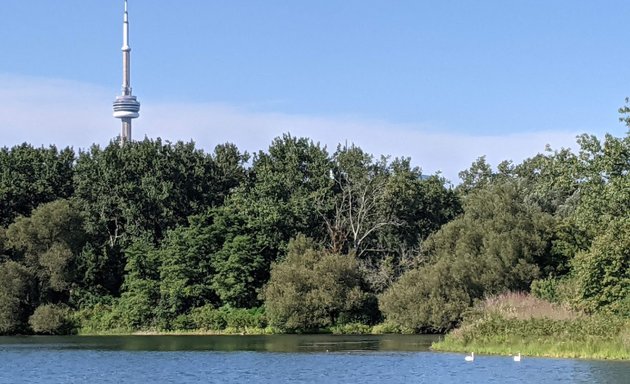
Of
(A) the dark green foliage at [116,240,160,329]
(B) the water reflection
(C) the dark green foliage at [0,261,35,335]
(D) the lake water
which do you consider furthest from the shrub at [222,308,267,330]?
(C) the dark green foliage at [0,261,35,335]

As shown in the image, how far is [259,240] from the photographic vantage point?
89.8 metres

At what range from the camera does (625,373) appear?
41.9 metres

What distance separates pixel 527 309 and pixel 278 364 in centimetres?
1394

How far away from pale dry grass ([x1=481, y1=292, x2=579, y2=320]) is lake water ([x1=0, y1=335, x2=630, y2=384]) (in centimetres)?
407

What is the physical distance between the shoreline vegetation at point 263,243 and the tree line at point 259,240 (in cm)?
15

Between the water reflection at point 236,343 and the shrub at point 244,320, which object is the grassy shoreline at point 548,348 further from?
the shrub at point 244,320

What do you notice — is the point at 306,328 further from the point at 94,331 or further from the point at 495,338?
the point at 495,338

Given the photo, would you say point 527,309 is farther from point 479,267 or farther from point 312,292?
point 312,292

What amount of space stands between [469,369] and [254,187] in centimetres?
5218

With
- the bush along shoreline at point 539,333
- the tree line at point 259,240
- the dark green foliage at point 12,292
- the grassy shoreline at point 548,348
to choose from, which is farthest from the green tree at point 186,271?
the grassy shoreline at point 548,348

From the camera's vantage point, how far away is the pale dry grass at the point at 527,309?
55969mm

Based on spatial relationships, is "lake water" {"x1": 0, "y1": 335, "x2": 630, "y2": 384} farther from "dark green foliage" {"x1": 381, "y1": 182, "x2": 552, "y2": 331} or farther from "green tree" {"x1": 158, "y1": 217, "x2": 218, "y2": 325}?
"green tree" {"x1": 158, "y1": 217, "x2": 218, "y2": 325}

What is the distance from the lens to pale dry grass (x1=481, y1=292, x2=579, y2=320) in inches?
2203

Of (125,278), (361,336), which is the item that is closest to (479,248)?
(361,336)
